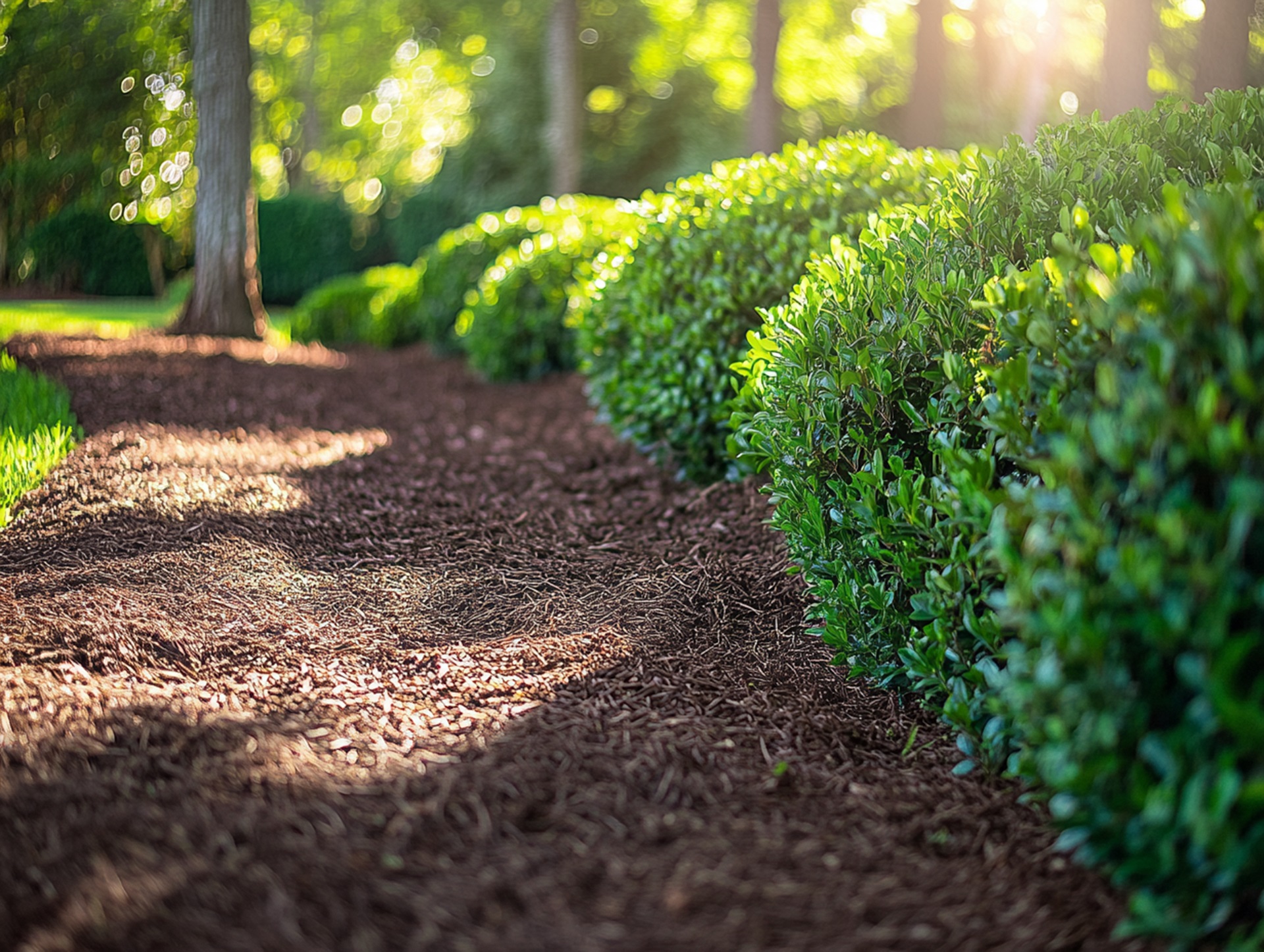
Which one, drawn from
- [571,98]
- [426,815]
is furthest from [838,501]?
[571,98]

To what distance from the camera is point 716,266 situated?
16.5 feet

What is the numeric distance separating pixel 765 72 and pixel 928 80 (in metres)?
3.36

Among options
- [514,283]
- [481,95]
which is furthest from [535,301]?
[481,95]

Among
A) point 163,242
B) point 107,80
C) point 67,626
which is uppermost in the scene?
point 107,80

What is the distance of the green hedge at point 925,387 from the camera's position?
257cm

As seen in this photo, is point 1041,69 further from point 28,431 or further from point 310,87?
point 28,431

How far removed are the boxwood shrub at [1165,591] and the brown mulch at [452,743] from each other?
31 centimetres

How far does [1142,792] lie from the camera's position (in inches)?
68.3

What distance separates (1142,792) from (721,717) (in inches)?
54.0

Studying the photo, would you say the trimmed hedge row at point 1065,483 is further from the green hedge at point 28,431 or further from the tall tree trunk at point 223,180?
the tall tree trunk at point 223,180

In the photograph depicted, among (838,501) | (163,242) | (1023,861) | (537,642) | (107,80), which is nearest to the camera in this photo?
(1023,861)

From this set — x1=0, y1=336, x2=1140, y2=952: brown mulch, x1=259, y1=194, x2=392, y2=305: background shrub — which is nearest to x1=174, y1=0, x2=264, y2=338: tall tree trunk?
x1=0, y1=336, x2=1140, y2=952: brown mulch

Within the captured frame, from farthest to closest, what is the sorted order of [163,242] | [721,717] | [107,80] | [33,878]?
[163,242] → [107,80] → [721,717] → [33,878]

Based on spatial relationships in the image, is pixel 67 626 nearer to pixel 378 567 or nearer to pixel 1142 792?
pixel 378 567
